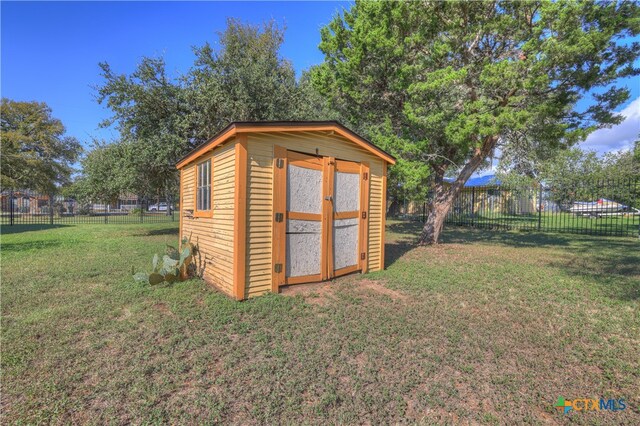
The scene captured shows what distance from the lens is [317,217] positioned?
5199 millimetres

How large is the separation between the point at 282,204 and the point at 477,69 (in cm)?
703

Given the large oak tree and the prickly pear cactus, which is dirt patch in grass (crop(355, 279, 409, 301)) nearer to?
the prickly pear cactus

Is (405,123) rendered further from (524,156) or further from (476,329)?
(476,329)

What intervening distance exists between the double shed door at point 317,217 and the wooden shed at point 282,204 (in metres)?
0.02

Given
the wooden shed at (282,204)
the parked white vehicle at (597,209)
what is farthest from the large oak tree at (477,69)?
the parked white vehicle at (597,209)

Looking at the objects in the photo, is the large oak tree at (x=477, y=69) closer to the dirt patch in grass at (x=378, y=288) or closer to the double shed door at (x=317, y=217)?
the double shed door at (x=317, y=217)

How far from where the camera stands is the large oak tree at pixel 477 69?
22.6 feet

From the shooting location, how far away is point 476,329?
3623mm

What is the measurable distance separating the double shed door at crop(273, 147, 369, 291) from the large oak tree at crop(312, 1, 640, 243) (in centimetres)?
320

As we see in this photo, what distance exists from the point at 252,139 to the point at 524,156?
10.1 m

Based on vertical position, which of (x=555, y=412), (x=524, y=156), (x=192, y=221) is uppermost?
(x=524, y=156)

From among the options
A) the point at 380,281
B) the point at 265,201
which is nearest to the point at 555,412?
the point at 380,281

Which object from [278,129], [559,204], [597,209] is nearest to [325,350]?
[278,129]

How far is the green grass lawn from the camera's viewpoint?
230 cm
